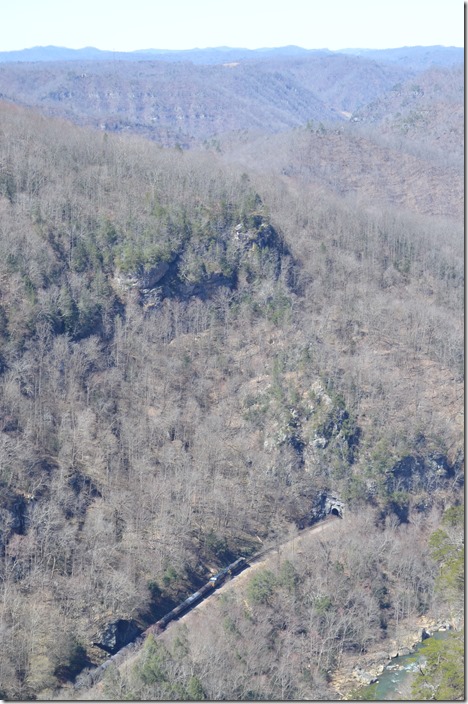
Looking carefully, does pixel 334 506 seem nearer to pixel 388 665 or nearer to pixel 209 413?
pixel 209 413

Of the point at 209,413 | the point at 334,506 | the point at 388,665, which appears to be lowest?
the point at 388,665

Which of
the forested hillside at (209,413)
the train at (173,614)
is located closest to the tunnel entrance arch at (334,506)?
the forested hillside at (209,413)

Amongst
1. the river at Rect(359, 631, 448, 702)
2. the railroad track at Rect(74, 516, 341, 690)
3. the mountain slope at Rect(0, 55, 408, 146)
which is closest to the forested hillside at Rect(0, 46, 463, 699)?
the railroad track at Rect(74, 516, 341, 690)

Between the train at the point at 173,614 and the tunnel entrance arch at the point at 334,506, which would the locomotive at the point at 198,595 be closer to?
the train at the point at 173,614

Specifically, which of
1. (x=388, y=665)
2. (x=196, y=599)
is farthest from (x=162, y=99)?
(x=388, y=665)

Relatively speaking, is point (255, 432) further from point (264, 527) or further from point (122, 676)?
point (122, 676)

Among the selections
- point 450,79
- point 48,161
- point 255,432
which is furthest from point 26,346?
point 450,79
